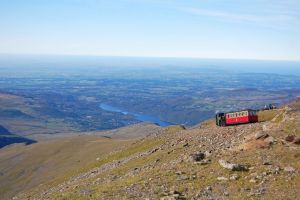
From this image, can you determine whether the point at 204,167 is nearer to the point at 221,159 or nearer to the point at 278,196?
the point at 221,159

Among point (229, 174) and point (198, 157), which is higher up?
point (229, 174)

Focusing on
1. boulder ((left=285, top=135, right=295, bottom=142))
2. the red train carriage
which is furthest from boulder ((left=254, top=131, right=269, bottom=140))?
the red train carriage

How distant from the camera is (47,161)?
12106 cm

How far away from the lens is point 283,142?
127 ft

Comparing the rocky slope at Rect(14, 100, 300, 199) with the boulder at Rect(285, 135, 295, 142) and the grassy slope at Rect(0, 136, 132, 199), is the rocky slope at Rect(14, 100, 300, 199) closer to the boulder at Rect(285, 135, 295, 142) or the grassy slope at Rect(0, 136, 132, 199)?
the boulder at Rect(285, 135, 295, 142)

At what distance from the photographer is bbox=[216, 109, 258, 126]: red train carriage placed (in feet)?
212

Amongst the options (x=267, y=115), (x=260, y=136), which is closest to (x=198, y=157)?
(x=260, y=136)

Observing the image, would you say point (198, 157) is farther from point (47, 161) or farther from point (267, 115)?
point (47, 161)

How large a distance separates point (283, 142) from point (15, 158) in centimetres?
11838

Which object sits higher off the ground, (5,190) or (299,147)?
(299,147)

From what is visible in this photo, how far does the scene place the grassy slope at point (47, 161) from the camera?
10175 cm

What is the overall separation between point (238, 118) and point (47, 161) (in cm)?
6894

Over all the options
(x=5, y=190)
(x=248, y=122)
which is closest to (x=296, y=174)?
(x=248, y=122)

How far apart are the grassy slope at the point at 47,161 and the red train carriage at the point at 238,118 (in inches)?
1302
